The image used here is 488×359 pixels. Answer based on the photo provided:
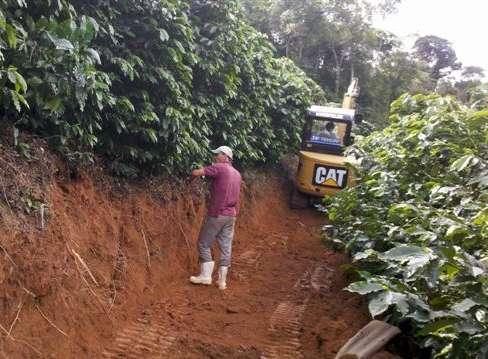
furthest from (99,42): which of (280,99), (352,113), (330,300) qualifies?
(352,113)

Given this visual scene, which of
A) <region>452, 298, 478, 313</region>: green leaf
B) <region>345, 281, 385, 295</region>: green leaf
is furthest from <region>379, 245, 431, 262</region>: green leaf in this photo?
<region>452, 298, 478, 313</region>: green leaf

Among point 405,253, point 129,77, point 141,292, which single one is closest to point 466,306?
point 405,253

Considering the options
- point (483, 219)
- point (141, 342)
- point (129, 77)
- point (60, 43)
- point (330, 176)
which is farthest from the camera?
point (330, 176)

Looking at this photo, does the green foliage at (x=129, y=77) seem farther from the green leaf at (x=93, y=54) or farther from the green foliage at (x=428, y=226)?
the green foliage at (x=428, y=226)

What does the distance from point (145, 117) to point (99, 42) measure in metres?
0.91

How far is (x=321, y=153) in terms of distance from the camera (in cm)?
1250

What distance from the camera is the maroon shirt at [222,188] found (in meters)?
6.42

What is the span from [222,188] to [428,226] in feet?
11.1

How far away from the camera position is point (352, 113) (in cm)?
1263

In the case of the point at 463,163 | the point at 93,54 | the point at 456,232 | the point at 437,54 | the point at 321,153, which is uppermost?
the point at 437,54

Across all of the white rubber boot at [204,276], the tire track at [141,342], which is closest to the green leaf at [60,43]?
the tire track at [141,342]

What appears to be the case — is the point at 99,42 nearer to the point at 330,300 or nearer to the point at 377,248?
the point at 377,248

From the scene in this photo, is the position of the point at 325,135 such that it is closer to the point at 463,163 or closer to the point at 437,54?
the point at 463,163

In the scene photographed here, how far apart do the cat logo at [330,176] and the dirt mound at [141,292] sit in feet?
14.1
